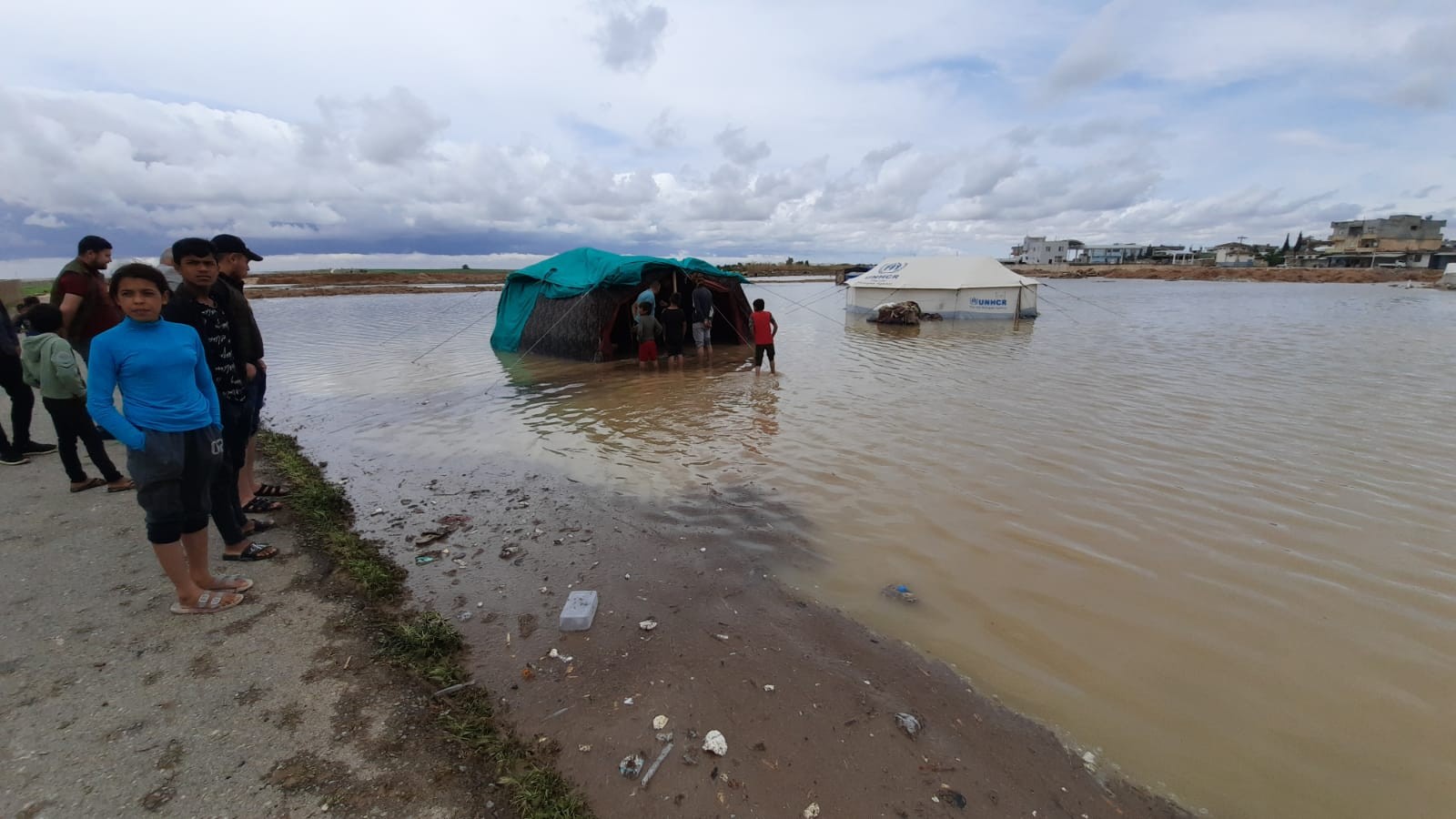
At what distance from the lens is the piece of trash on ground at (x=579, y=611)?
12.4ft

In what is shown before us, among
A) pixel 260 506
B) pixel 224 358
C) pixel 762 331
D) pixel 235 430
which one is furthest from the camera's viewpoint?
pixel 762 331

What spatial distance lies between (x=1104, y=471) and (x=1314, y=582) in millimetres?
2263

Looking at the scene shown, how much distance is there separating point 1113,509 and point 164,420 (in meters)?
7.20

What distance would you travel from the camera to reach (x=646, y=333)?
1378 cm

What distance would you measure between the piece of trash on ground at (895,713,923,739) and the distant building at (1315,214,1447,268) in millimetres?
113047

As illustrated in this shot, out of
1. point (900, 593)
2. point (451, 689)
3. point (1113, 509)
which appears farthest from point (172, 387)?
point (1113, 509)

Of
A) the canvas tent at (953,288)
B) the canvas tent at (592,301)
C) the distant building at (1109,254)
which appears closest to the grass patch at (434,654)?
the canvas tent at (592,301)

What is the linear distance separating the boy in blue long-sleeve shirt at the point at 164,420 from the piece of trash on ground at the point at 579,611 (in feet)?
6.93

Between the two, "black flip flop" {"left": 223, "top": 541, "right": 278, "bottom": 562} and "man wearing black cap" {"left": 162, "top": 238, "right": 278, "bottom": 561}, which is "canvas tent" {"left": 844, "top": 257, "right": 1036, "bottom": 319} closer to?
"man wearing black cap" {"left": 162, "top": 238, "right": 278, "bottom": 561}

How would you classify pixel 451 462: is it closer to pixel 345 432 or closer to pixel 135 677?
pixel 345 432

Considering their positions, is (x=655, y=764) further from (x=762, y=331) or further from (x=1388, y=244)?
(x=1388, y=244)

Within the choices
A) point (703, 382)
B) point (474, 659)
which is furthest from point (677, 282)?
point (474, 659)

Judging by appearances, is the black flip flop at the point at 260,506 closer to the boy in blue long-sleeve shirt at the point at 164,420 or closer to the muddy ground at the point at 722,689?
the muddy ground at the point at 722,689

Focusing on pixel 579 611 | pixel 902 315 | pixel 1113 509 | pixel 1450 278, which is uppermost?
pixel 1450 278
